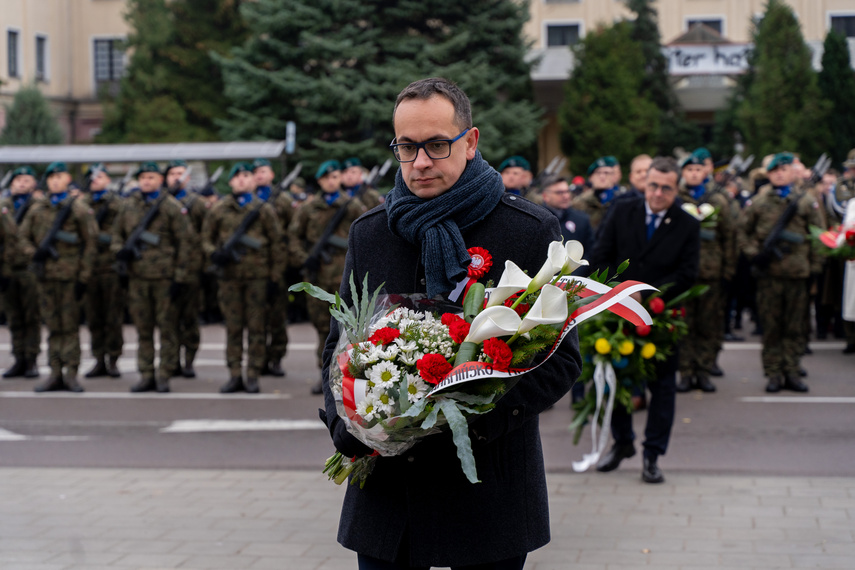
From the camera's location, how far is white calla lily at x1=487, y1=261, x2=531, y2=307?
2570 mm

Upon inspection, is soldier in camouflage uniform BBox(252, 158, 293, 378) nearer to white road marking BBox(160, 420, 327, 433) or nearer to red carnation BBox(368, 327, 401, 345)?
white road marking BBox(160, 420, 327, 433)

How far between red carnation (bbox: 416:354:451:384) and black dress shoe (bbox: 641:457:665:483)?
4.52 meters

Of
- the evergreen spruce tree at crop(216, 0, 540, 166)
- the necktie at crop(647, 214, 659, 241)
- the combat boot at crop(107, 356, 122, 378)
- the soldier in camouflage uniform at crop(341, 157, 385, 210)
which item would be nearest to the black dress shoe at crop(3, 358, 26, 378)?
the combat boot at crop(107, 356, 122, 378)

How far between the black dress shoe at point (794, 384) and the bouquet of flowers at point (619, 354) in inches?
145

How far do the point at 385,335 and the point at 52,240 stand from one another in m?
9.17

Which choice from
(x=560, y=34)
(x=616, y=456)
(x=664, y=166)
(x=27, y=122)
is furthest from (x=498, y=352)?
(x=560, y=34)

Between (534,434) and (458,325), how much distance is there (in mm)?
569

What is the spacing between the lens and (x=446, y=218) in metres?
2.82

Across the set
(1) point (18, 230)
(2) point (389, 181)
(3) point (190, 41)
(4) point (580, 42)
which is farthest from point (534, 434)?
(3) point (190, 41)

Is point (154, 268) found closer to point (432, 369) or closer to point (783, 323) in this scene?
point (783, 323)

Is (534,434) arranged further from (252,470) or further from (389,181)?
(389,181)

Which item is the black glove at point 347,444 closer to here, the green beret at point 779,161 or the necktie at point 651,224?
the necktie at point 651,224

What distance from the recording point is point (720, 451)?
768 cm

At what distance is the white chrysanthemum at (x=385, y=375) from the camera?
2.53 m
